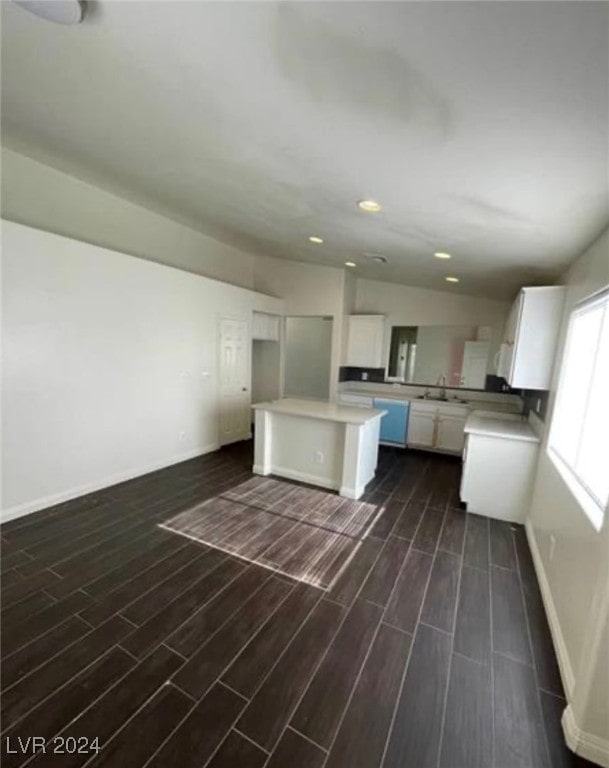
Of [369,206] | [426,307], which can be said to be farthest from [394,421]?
[369,206]

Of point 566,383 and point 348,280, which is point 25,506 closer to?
point 566,383

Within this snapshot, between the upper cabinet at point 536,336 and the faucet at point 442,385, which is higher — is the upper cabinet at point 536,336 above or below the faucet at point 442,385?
above

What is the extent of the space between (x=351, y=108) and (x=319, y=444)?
311cm

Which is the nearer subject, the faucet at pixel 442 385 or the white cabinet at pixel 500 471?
the white cabinet at pixel 500 471

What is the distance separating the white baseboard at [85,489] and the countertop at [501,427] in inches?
134

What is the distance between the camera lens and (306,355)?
6.34 m

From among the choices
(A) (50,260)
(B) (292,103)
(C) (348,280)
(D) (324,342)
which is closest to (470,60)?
(B) (292,103)

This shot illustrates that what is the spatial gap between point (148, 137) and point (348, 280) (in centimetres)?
395

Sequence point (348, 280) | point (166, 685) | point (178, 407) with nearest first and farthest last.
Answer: point (166, 685)
point (178, 407)
point (348, 280)

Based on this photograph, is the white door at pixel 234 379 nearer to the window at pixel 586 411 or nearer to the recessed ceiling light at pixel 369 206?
the recessed ceiling light at pixel 369 206

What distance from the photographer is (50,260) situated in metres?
3.00

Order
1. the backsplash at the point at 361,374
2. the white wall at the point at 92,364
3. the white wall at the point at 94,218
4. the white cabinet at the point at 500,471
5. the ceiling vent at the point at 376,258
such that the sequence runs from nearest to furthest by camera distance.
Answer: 1. the white wall at the point at 92,364
2. the white wall at the point at 94,218
3. the white cabinet at the point at 500,471
4. the ceiling vent at the point at 376,258
5. the backsplash at the point at 361,374

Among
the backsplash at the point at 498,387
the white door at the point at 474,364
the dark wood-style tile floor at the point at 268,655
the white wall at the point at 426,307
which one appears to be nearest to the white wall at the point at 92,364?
the dark wood-style tile floor at the point at 268,655

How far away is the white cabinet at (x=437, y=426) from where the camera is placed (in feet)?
16.8
